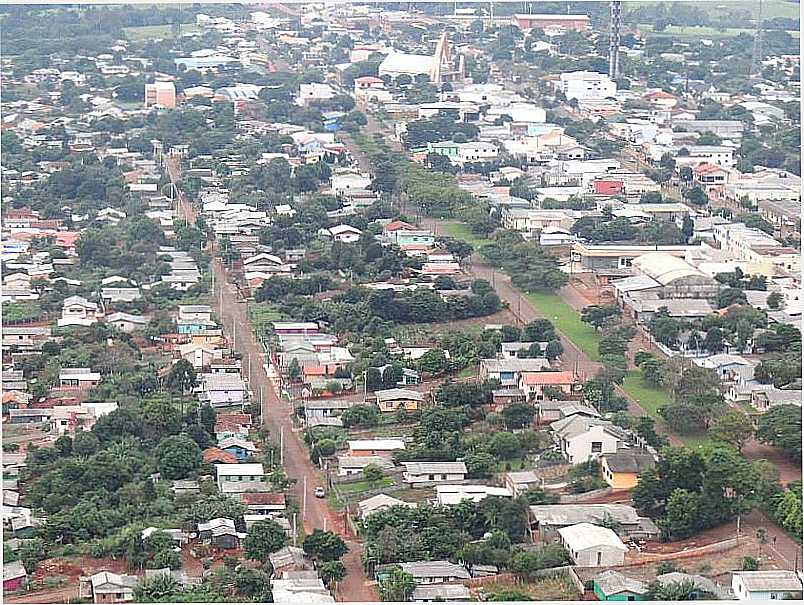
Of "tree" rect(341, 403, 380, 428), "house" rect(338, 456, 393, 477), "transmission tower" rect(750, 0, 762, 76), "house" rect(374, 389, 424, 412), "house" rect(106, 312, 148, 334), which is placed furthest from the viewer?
"transmission tower" rect(750, 0, 762, 76)

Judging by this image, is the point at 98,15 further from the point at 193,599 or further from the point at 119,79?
the point at 193,599

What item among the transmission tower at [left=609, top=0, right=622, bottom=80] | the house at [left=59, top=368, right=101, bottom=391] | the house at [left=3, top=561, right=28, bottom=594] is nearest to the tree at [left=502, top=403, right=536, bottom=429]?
the house at [left=59, top=368, right=101, bottom=391]

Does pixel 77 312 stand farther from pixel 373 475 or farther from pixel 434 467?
pixel 434 467

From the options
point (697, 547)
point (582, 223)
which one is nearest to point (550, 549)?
point (697, 547)

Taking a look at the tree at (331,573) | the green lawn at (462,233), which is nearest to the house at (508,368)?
the tree at (331,573)

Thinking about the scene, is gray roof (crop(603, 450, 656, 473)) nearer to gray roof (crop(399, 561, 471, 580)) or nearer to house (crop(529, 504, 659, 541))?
house (crop(529, 504, 659, 541))
